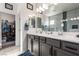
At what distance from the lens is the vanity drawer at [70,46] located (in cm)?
103

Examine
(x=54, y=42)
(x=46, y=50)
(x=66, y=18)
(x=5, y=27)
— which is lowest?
(x=46, y=50)

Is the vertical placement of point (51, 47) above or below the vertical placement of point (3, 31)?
below

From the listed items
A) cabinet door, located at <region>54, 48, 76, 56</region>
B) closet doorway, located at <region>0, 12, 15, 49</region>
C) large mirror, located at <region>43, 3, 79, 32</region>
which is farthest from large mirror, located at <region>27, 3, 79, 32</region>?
closet doorway, located at <region>0, 12, 15, 49</region>

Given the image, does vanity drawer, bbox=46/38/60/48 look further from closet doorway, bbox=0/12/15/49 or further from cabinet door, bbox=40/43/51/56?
closet doorway, bbox=0/12/15/49

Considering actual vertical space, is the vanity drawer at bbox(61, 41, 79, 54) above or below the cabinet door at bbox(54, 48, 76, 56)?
above

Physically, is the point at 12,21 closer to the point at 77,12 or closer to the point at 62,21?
the point at 62,21

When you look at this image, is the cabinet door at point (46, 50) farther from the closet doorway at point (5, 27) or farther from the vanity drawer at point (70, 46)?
the closet doorway at point (5, 27)

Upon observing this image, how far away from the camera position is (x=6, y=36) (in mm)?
1497

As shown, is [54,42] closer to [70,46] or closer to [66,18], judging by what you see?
[70,46]

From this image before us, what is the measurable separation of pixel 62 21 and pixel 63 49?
80 centimetres

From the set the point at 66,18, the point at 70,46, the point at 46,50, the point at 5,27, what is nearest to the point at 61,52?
the point at 70,46

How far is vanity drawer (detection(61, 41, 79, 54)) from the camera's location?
1.03m

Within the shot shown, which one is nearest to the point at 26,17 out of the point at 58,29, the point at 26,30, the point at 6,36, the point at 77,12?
the point at 26,30

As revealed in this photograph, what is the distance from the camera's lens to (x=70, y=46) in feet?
3.68
